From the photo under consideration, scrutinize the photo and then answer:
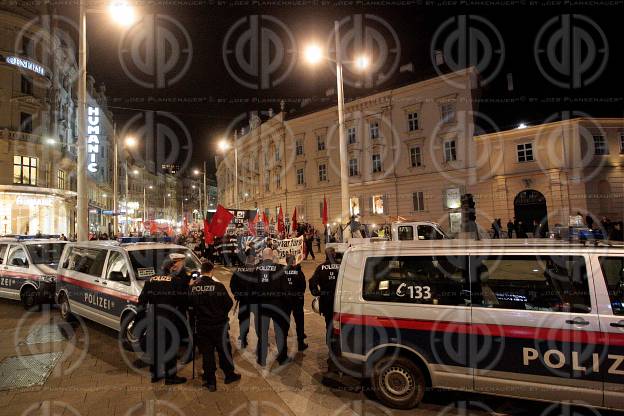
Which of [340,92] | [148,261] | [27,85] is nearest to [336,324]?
[148,261]

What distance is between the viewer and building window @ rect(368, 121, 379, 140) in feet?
120

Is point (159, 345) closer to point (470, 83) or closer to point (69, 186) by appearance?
point (470, 83)

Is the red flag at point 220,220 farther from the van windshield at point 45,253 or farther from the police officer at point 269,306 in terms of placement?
the police officer at point 269,306

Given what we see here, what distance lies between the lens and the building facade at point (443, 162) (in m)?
26.1

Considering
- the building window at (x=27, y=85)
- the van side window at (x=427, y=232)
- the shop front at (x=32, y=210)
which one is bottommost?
the van side window at (x=427, y=232)

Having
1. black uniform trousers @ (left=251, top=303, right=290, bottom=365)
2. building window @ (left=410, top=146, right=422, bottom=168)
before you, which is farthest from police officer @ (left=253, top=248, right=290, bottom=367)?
building window @ (left=410, top=146, right=422, bottom=168)

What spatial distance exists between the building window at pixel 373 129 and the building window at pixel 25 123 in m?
28.3

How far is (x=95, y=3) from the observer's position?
13312 millimetres

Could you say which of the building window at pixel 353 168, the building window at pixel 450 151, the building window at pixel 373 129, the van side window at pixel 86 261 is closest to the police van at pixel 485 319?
the van side window at pixel 86 261

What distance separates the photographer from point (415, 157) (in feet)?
112

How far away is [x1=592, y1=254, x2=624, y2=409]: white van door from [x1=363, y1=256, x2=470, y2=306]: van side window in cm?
130

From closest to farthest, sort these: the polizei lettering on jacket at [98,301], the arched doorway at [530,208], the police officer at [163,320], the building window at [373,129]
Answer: the police officer at [163,320] → the polizei lettering on jacket at [98,301] → the arched doorway at [530,208] → the building window at [373,129]

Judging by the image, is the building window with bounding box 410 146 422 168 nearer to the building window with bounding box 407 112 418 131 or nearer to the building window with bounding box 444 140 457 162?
the building window with bounding box 407 112 418 131

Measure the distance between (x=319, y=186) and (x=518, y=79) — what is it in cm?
2125
